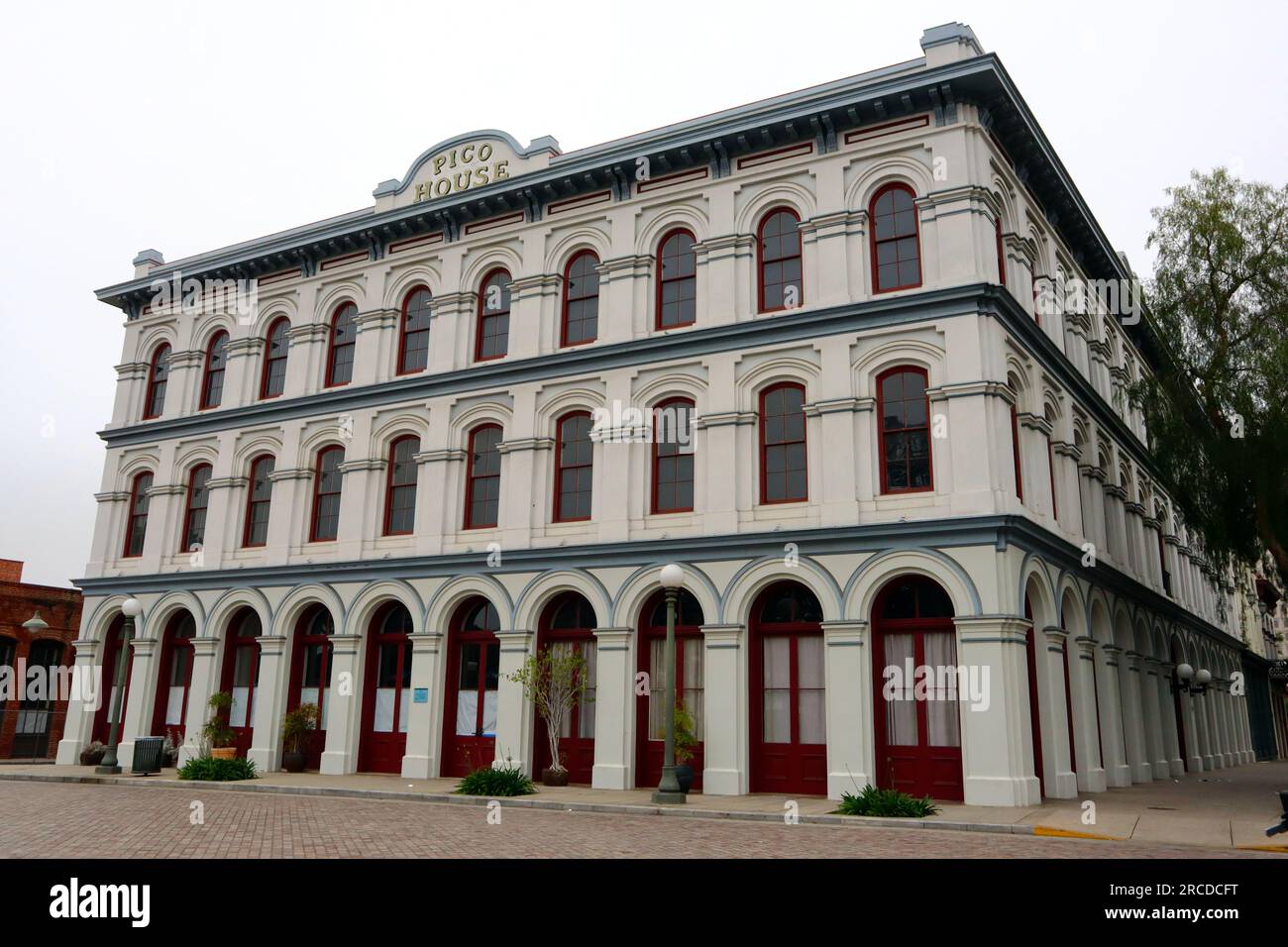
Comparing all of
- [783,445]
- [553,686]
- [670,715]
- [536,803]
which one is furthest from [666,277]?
[536,803]

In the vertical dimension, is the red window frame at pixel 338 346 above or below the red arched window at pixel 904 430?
above

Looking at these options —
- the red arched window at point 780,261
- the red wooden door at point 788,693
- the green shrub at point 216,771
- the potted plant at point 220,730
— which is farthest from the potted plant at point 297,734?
the red arched window at point 780,261

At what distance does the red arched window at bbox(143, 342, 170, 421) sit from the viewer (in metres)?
29.2

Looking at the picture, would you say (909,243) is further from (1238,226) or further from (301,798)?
(301,798)

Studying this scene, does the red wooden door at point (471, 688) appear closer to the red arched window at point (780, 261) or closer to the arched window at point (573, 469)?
the arched window at point (573, 469)

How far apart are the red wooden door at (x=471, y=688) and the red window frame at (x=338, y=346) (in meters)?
7.34

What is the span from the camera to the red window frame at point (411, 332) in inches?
986

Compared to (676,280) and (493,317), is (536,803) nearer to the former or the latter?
(676,280)

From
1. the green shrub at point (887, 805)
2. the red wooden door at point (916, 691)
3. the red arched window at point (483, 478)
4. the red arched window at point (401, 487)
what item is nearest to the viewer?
the green shrub at point (887, 805)

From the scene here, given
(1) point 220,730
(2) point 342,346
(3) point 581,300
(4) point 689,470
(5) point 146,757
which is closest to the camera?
(4) point 689,470

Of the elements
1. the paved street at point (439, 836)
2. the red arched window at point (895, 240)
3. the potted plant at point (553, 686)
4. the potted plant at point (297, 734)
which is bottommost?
the paved street at point (439, 836)

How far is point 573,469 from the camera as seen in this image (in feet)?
72.5

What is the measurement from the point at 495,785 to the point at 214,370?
52.4 feet

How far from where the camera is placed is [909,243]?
1981 centimetres
